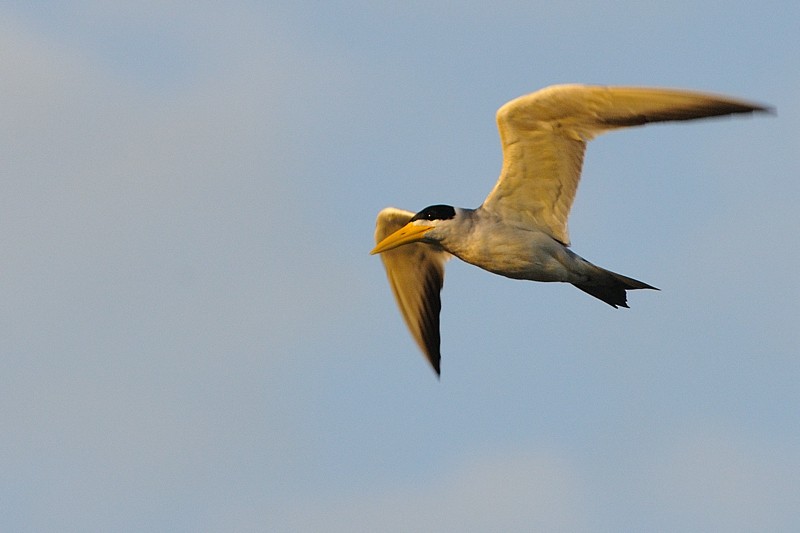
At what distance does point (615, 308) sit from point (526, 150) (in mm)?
2412

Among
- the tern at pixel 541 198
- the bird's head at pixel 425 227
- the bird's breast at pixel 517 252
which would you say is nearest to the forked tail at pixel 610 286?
the tern at pixel 541 198

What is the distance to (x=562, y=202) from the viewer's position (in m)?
15.9

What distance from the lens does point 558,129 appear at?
→ 15.0 metres

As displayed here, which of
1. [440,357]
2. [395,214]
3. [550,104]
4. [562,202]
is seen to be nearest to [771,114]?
[550,104]

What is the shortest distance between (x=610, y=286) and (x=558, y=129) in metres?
2.34

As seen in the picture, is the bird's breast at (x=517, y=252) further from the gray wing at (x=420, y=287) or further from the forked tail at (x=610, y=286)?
the gray wing at (x=420, y=287)

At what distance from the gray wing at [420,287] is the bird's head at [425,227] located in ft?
7.38

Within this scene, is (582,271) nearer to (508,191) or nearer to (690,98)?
(508,191)

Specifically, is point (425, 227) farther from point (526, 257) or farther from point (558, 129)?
point (558, 129)

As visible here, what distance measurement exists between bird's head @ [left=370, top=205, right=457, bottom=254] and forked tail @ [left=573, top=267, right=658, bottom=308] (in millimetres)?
1944

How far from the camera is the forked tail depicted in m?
15.8

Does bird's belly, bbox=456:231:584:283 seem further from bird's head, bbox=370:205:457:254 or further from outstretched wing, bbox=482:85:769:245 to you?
bird's head, bbox=370:205:457:254

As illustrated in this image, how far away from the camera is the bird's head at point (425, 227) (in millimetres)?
15727

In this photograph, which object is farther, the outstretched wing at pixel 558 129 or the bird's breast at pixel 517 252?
the bird's breast at pixel 517 252
